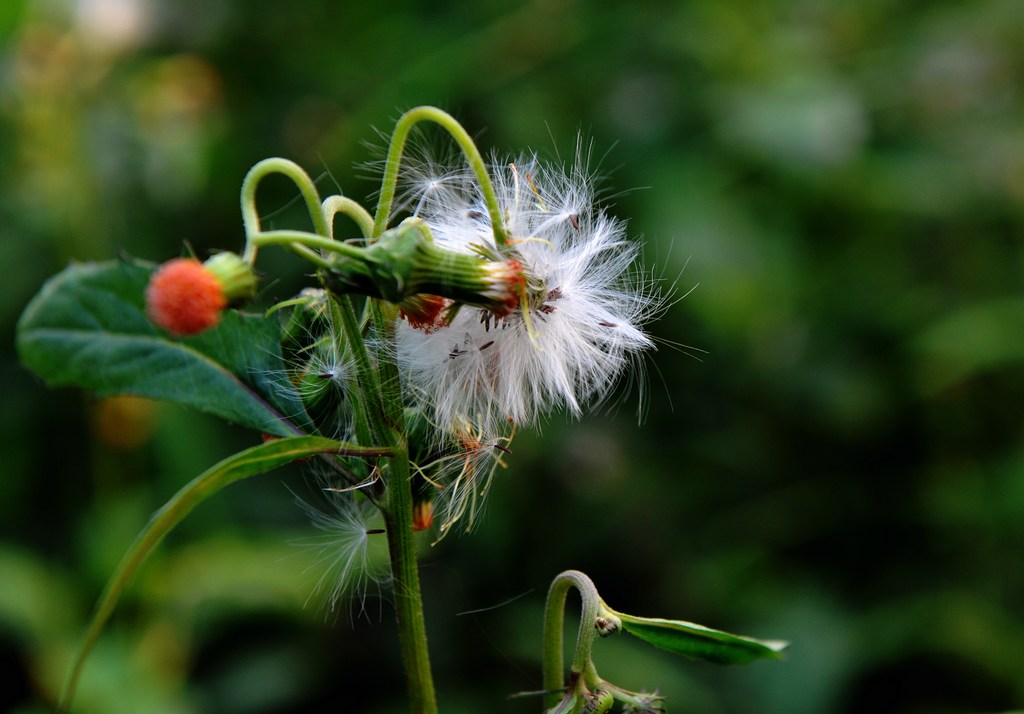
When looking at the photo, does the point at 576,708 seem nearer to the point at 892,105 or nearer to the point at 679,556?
the point at 679,556

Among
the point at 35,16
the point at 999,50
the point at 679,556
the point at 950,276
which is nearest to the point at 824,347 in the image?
the point at 950,276

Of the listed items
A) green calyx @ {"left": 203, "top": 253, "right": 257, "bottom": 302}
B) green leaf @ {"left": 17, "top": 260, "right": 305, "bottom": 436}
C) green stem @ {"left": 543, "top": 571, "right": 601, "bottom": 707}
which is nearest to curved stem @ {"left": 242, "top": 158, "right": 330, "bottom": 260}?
green calyx @ {"left": 203, "top": 253, "right": 257, "bottom": 302}

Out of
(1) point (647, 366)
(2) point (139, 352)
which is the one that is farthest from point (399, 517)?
(1) point (647, 366)

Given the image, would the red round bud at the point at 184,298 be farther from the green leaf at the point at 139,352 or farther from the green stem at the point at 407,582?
the green stem at the point at 407,582

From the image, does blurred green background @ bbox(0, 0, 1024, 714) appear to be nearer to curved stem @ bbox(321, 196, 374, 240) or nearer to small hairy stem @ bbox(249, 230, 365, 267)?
curved stem @ bbox(321, 196, 374, 240)

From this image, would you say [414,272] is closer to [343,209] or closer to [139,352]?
[343,209]
